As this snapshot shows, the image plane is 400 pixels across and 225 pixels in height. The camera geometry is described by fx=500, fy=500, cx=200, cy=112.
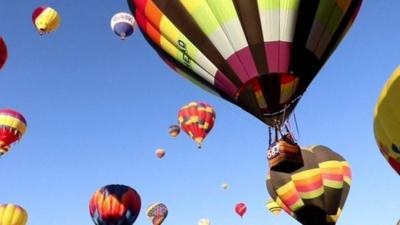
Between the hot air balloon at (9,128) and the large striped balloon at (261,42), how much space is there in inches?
587

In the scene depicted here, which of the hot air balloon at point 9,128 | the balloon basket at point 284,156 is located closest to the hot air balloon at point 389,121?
the balloon basket at point 284,156

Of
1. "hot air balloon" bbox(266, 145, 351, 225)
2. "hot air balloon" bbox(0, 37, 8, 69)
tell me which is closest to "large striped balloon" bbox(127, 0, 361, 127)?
"hot air balloon" bbox(266, 145, 351, 225)

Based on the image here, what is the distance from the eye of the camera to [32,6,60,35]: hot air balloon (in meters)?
26.2

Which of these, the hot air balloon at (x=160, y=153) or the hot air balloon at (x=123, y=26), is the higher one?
the hot air balloon at (x=123, y=26)

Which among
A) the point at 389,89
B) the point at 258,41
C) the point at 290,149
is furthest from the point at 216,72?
the point at 389,89

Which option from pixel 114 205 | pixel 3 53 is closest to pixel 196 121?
pixel 114 205

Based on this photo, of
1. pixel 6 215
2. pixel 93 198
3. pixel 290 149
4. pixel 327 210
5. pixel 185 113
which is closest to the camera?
pixel 290 149

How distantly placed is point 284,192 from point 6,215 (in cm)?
1349

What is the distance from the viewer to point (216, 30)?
11.6 metres

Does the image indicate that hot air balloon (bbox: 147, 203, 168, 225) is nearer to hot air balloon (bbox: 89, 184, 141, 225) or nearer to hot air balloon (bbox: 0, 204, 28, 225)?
hot air balloon (bbox: 0, 204, 28, 225)

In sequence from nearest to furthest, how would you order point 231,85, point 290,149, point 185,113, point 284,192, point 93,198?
point 290,149 → point 231,85 → point 284,192 → point 93,198 → point 185,113

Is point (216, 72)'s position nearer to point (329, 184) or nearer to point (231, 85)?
point (231, 85)

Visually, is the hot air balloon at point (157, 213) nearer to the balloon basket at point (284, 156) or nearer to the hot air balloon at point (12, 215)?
the hot air balloon at point (12, 215)

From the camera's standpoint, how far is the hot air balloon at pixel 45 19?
2622cm
